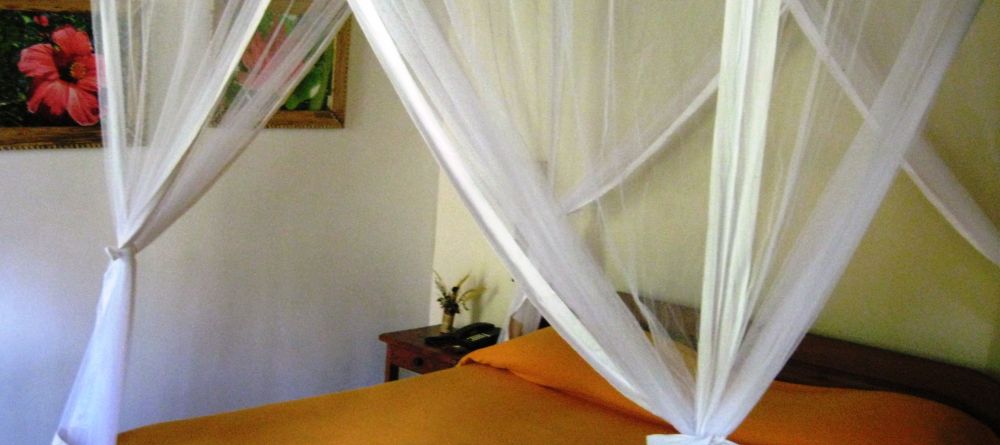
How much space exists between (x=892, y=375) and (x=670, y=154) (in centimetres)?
127

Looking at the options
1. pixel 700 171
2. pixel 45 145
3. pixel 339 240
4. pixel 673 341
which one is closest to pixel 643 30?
pixel 700 171

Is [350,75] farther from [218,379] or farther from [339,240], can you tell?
[218,379]

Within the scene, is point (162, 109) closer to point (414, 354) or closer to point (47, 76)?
point (47, 76)

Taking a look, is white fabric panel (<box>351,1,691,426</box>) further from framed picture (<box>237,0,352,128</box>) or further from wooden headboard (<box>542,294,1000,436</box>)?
framed picture (<box>237,0,352,128</box>)

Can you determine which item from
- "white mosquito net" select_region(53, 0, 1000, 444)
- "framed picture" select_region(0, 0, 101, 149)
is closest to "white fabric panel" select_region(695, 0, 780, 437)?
"white mosquito net" select_region(53, 0, 1000, 444)

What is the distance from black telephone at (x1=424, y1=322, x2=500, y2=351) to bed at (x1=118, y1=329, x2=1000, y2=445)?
1.91 feet

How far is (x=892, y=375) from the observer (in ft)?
10.2

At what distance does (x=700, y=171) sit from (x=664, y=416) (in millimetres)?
534

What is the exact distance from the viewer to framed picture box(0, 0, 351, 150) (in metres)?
3.12

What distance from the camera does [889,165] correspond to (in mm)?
2070

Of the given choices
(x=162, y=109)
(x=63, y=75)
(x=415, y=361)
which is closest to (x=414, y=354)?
(x=415, y=361)

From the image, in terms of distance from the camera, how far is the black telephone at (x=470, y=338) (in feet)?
13.5

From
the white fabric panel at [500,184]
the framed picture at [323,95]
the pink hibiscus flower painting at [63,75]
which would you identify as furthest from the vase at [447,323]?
the white fabric panel at [500,184]

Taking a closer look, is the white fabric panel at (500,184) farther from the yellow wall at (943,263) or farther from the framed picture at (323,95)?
the framed picture at (323,95)
